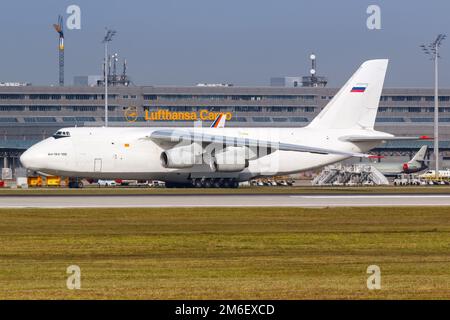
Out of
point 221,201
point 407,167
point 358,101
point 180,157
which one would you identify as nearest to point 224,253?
point 221,201

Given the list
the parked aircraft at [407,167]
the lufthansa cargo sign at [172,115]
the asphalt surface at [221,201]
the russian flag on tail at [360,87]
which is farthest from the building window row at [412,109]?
the asphalt surface at [221,201]

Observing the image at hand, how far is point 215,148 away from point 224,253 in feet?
140

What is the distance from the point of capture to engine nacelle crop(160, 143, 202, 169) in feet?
228

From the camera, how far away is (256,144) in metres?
70.9

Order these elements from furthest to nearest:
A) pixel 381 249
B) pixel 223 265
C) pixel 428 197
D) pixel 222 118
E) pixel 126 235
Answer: pixel 222 118
pixel 428 197
pixel 126 235
pixel 381 249
pixel 223 265

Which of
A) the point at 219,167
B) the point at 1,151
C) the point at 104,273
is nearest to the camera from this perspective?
the point at 104,273

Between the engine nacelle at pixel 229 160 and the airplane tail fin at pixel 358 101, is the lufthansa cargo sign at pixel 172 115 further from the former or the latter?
the engine nacelle at pixel 229 160

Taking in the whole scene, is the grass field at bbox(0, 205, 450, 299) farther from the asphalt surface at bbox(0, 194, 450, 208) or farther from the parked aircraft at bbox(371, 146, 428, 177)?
the parked aircraft at bbox(371, 146, 428, 177)

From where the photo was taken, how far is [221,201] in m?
51.7

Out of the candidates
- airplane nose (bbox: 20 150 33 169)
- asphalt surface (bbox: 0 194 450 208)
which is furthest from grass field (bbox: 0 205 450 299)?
airplane nose (bbox: 20 150 33 169)

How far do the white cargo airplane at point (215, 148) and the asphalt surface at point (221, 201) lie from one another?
Result: 12626mm
